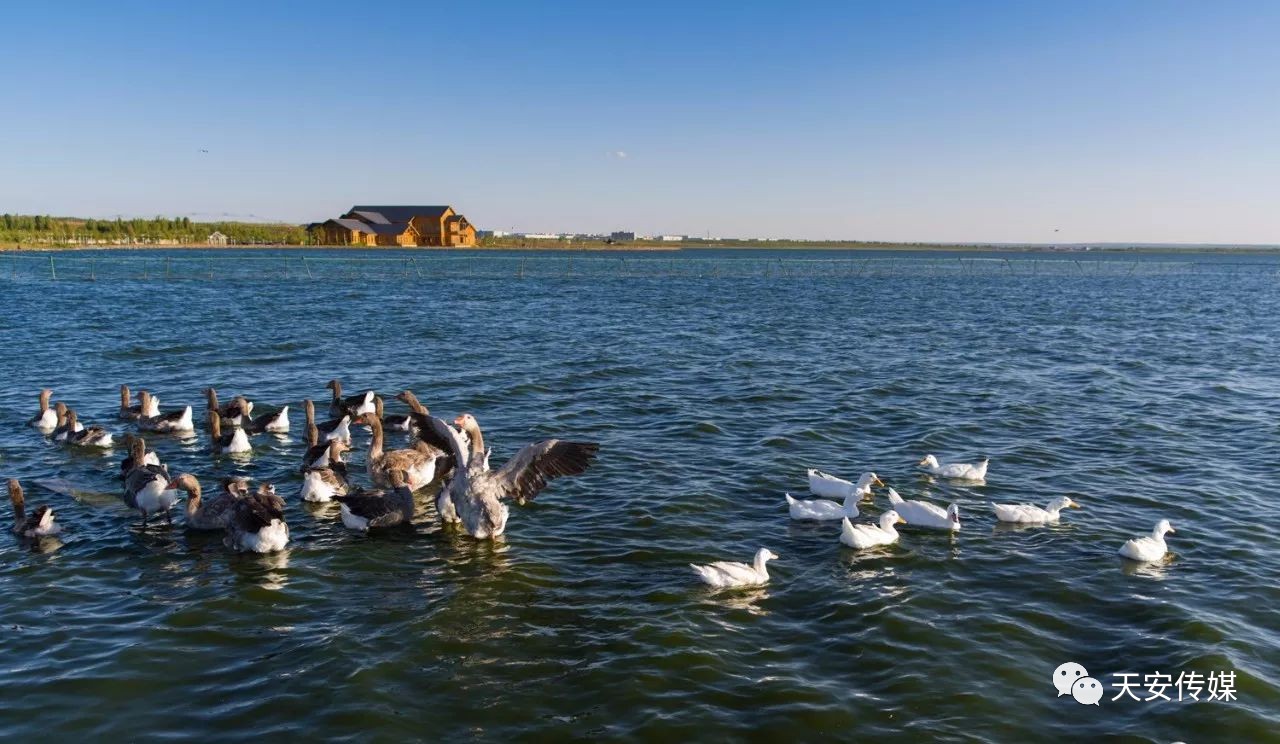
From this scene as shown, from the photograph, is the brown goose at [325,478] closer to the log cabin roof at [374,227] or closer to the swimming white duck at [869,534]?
the swimming white duck at [869,534]

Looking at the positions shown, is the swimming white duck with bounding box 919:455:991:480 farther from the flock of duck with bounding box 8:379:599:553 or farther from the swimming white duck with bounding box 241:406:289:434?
the swimming white duck with bounding box 241:406:289:434

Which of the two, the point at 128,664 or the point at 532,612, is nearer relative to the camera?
the point at 128,664

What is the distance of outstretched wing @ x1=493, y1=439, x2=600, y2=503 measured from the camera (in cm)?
1323

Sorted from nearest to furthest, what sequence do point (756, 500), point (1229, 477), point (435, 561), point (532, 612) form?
point (532, 612)
point (435, 561)
point (756, 500)
point (1229, 477)

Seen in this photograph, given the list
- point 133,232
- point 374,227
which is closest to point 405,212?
point 374,227

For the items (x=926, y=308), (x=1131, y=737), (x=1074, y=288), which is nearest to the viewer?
(x=1131, y=737)

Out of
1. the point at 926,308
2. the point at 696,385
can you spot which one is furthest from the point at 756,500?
the point at 926,308

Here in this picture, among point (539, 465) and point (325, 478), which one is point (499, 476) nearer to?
point (539, 465)

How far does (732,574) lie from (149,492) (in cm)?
939

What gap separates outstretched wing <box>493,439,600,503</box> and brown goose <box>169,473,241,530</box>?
4.03 m

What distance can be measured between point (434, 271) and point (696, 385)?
7247 cm

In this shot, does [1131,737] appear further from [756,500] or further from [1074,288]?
[1074,288]

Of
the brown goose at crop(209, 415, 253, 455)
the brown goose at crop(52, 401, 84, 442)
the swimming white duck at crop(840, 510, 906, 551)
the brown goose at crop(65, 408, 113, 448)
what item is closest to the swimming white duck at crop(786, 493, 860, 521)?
the swimming white duck at crop(840, 510, 906, 551)

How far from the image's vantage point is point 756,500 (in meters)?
15.0
